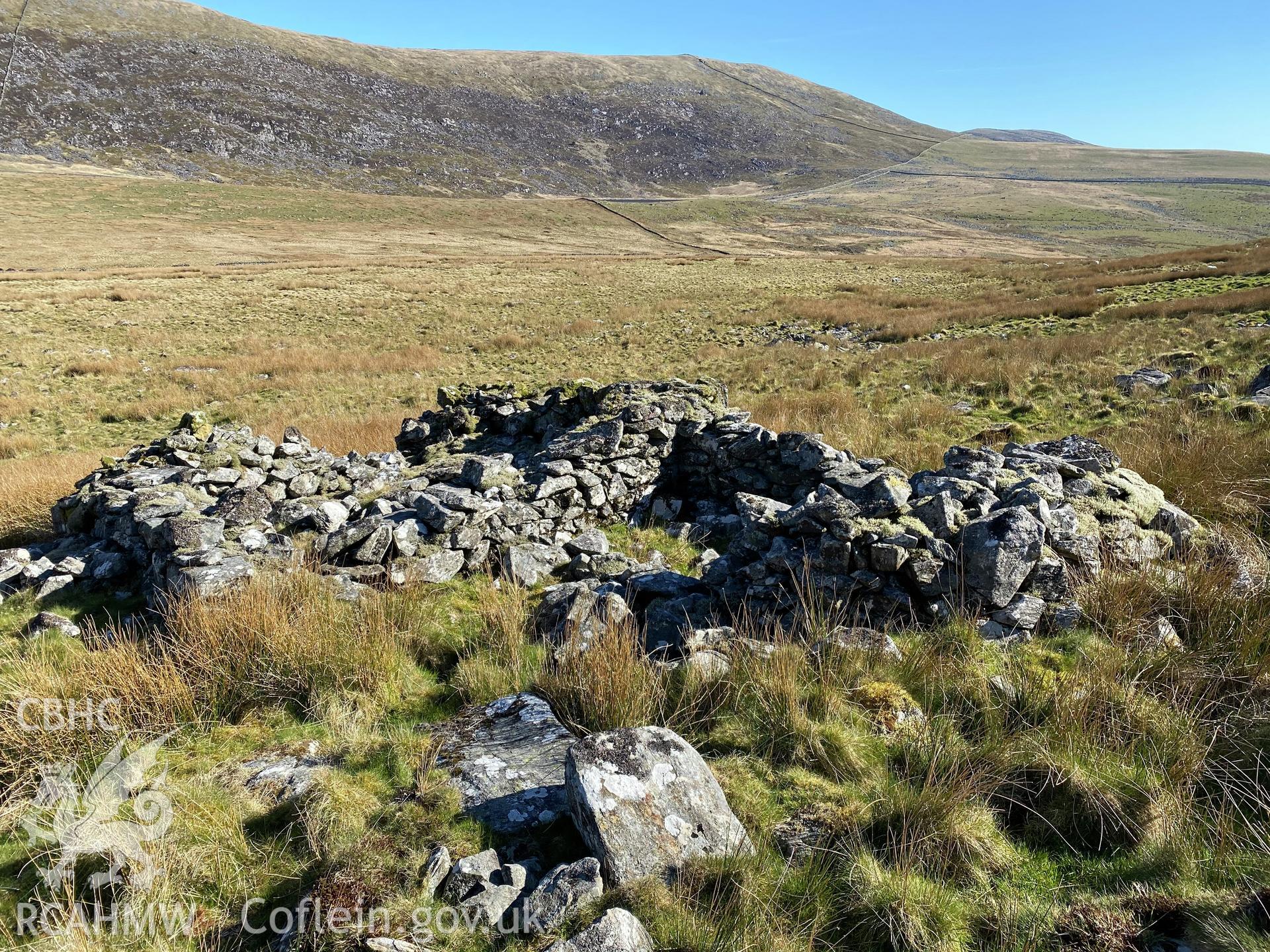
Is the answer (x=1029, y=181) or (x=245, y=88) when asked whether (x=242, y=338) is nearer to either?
(x=245, y=88)

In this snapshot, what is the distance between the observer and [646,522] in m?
9.24

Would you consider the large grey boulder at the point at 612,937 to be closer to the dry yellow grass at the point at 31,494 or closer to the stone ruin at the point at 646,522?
the stone ruin at the point at 646,522

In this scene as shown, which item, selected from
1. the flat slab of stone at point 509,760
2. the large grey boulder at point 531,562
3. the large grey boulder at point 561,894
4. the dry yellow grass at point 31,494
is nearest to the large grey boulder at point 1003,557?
the flat slab of stone at point 509,760

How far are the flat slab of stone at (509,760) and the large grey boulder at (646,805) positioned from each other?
303 mm

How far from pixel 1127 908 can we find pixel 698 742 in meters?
2.05

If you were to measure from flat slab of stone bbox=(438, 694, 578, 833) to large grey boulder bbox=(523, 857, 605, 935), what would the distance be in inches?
20.1

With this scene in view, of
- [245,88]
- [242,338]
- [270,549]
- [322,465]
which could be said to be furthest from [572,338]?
[245,88]

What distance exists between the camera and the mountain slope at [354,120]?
11800 centimetres

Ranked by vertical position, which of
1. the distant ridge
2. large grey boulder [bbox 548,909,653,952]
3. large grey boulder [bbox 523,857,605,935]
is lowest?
large grey boulder [bbox 523,857,605,935]

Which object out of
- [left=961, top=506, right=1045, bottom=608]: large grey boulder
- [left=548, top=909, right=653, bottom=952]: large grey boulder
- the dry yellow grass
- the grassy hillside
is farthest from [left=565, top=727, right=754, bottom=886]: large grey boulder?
the grassy hillside

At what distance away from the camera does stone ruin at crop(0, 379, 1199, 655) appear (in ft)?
16.3

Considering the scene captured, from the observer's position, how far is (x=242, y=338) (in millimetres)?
26547

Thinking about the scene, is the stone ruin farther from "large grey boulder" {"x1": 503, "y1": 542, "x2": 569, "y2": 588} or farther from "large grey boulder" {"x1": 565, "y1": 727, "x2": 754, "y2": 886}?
"large grey boulder" {"x1": 565, "y1": 727, "x2": 754, "y2": 886}

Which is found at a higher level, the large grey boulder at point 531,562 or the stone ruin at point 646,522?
the stone ruin at point 646,522
